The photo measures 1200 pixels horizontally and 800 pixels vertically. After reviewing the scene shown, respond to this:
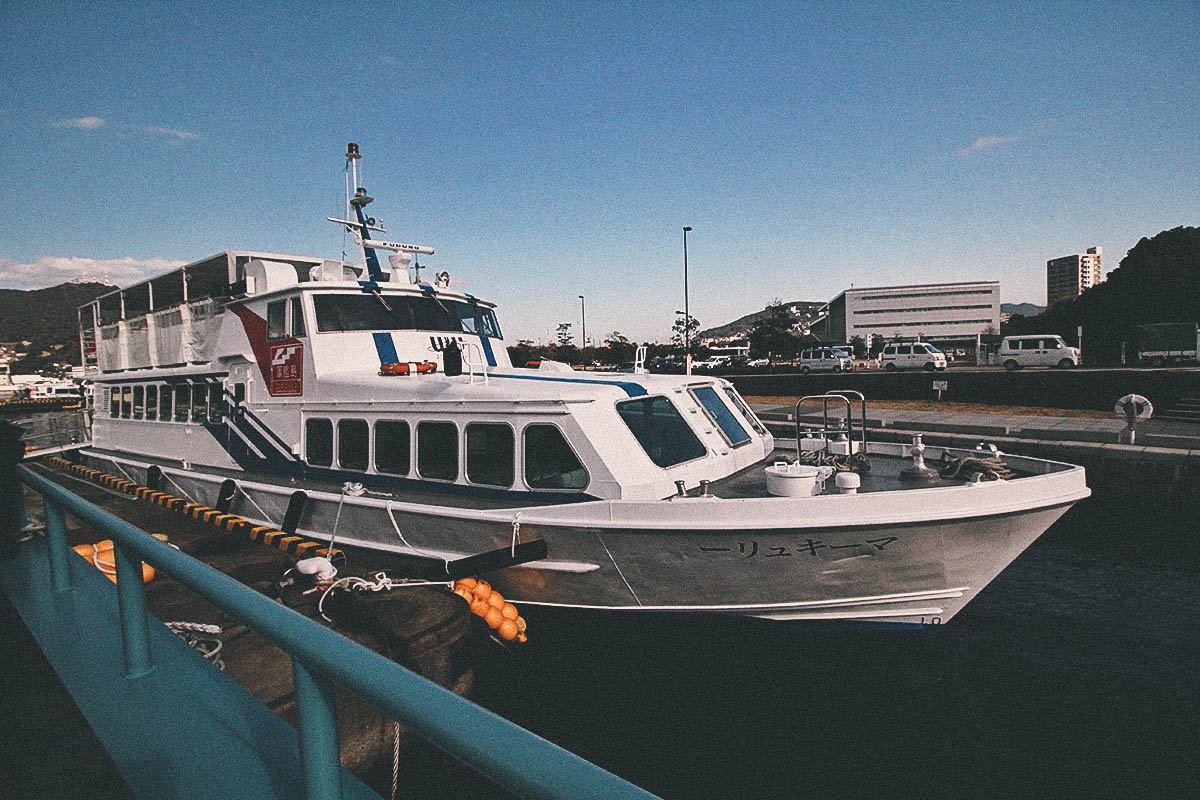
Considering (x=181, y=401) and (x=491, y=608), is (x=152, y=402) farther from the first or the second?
(x=491, y=608)

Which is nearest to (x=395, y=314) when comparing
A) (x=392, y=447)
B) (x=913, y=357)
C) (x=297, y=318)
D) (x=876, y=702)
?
(x=297, y=318)

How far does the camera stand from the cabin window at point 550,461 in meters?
6.76

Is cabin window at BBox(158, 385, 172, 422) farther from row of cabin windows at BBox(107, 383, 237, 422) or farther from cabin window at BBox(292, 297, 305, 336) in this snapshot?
cabin window at BBox(292, 297, 305, 336)

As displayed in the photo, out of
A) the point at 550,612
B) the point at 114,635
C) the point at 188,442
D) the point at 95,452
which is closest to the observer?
the point at 114,635

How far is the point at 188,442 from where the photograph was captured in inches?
442

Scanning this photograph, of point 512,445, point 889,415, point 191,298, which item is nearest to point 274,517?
point 512,445

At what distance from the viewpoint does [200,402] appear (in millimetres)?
11000

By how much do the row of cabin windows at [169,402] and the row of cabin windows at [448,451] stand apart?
8.44 feet

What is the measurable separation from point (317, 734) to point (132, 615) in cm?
177

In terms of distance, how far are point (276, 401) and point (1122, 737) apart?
11.1 meters

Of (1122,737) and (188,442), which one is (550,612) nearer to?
(1122,737)

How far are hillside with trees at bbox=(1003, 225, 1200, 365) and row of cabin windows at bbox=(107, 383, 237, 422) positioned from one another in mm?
51317

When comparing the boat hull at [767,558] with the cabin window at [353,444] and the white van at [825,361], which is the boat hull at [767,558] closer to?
the cabin window at [353,444]

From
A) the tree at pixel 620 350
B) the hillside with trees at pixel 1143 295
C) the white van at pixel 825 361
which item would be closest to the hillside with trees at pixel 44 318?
the tree at pixel 620 350
